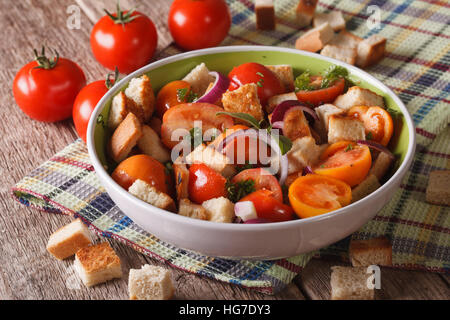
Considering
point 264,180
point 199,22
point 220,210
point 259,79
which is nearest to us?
point 220,210

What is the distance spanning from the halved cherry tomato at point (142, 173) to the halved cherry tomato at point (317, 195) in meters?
0.47

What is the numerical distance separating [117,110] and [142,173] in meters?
0.38

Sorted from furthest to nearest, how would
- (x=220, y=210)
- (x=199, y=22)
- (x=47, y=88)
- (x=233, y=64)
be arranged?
(x=199, y=22), (x=47, y=88), (x=233, y=64), (x=220, y=210)

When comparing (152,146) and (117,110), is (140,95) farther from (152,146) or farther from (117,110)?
(152,146)

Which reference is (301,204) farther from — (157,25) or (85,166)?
(157,25)

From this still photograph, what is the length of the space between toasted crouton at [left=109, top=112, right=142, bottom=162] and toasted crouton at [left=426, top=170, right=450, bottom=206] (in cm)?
119

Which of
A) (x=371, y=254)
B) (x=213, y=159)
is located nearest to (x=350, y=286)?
(x=371, y=254)

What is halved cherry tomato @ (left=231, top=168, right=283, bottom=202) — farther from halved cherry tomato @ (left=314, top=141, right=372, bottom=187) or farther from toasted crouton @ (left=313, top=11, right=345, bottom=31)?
toasted crouton @ (left=313, top=11, right=345, bottom=31)

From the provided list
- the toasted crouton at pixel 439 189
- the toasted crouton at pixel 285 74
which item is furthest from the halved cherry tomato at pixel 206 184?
the toasted crouton at pixel 439 189

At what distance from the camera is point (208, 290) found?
1.96 metres

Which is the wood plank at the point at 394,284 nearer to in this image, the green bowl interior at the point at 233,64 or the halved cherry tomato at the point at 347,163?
the halved cherry tomato at the point at 347,163

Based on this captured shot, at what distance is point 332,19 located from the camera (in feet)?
10.9

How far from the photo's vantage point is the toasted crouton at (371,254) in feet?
6.47

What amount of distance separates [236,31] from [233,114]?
4.77 feet
